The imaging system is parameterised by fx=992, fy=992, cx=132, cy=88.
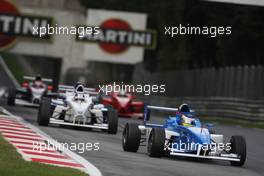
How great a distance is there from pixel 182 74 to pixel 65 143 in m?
27.9

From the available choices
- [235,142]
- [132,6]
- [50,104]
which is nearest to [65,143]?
[235,142]

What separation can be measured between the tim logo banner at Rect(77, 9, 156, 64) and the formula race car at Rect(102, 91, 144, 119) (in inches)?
925

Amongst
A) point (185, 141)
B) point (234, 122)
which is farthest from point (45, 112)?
point (234, 122)

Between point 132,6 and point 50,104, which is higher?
point 132,6

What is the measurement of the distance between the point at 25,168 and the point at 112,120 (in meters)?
10.7

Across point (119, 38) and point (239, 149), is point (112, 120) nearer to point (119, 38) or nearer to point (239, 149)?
point (239, 149)

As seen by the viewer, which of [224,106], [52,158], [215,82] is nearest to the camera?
[52,158]

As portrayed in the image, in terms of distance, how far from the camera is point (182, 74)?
45969 millimetres

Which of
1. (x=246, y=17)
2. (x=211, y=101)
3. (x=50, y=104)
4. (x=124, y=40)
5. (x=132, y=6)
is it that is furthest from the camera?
(x=132, y=6)

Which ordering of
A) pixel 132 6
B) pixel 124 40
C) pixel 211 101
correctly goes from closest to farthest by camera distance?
1. pixel 211 101
2. pixel 124 40
3. pixel 132 6

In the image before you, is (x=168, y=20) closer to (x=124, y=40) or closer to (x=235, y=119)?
(x=124, y=40)

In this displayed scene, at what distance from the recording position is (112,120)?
76.6ft

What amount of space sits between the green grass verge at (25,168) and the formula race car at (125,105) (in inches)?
797

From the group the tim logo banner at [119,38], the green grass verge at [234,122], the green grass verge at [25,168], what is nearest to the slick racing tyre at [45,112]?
the green grass verge at [25,168]
